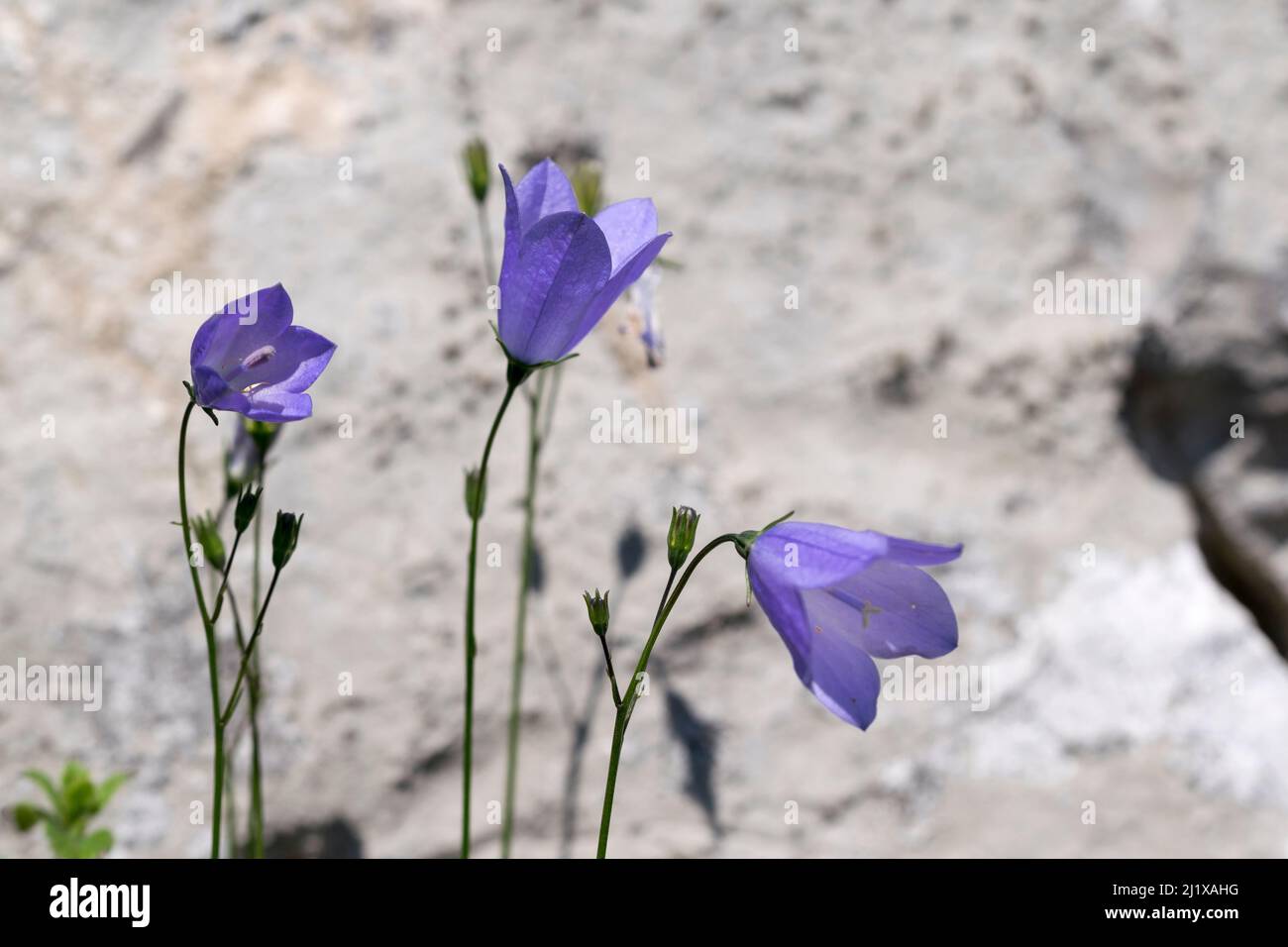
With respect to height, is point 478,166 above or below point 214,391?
above

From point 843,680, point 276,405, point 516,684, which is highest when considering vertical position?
→ point 276,405

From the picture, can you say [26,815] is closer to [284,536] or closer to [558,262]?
[284,536]

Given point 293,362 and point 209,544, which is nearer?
point 293,362

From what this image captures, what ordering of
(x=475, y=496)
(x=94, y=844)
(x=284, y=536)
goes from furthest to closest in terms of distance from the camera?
(x=94, y=844), (x=475, y=496), (x=284, y=536)

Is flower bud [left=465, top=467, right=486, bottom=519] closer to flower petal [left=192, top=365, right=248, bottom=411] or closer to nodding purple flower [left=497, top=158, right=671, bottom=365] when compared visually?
nodding purple flower [left=497, top=158, right=671, bottom=365]

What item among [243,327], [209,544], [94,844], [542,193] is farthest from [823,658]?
[94,844]
